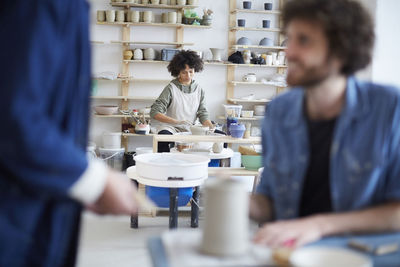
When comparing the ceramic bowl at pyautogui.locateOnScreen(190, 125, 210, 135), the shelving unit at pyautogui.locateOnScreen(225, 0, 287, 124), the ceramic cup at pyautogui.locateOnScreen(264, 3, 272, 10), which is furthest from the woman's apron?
the ceramic cup at pyautogui.locateOnScreen(264, 3, 272, 10)

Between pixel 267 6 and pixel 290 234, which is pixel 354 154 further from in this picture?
pixel 267 6

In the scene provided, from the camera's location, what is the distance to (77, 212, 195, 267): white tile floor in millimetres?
3479

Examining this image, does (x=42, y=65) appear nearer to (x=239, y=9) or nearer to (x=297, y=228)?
(x=297, y=228)

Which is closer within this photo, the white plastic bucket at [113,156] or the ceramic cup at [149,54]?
the white plastic bucket at [113,156]

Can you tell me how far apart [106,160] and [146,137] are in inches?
33.8

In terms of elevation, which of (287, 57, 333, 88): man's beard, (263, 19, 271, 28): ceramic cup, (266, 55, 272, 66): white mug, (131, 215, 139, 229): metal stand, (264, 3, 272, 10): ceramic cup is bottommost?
(131, 215, 139, 229): metal stand

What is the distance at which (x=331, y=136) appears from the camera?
152cm

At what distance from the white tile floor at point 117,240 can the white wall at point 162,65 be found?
300cm

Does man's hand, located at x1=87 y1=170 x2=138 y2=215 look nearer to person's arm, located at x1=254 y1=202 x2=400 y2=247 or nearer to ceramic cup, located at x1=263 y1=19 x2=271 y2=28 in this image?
person's arm, located at x1=254 y1=202 x2=400 y2=247

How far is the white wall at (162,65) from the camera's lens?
7.32m

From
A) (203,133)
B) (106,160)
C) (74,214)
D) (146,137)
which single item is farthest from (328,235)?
(146,137)

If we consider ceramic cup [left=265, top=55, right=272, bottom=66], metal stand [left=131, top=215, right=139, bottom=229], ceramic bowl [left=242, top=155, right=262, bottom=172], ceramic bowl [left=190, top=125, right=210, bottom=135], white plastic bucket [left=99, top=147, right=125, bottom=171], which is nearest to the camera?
metal stand [left=131, top=215, right=139, bottom=229]

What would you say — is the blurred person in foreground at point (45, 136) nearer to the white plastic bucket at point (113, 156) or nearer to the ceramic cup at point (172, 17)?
the white plastic bucket at point (113, 156)

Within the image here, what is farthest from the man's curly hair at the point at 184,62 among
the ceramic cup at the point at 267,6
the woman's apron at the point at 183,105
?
the ceramic cup at the point at 267,6
